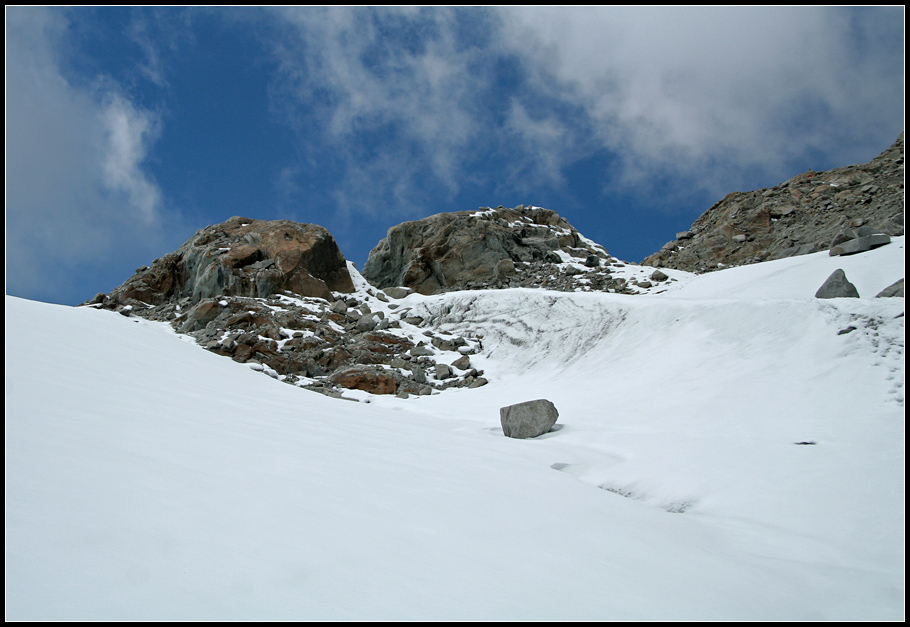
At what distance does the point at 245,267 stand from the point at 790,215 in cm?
3879

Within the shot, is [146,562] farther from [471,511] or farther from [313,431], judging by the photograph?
[313,431]

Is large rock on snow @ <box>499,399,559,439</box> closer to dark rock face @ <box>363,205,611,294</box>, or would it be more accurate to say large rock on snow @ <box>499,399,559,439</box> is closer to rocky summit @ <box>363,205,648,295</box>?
rocky summit @ <box>363,205,648,295</box>

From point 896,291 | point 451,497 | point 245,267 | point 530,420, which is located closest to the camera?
point 451,497

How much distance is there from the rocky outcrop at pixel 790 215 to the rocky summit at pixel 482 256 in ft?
27.9

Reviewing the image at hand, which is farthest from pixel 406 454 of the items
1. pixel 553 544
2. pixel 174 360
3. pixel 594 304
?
pixel 594 304

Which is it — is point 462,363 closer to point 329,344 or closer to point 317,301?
point 329,344

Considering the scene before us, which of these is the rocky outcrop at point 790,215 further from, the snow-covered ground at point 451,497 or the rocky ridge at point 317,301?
the snow-covered ground at point 451,497

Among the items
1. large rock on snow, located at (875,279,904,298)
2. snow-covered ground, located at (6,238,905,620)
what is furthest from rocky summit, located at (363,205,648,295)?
snow-covered ground, located at (6,238,905,620)

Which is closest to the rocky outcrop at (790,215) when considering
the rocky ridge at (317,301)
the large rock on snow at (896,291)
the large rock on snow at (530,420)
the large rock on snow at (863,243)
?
the rocky ridge at (317,301)

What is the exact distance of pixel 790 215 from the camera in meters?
37.6

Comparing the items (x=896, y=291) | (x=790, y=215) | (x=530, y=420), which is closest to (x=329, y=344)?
(x=530, y=420)

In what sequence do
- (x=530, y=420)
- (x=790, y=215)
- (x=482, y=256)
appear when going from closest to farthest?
(x=530, y=420), (x=482, y=256), (x=790, y=215)

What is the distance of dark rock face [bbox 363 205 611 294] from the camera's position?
1321 inches

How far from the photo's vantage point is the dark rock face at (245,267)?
24.6 meters
